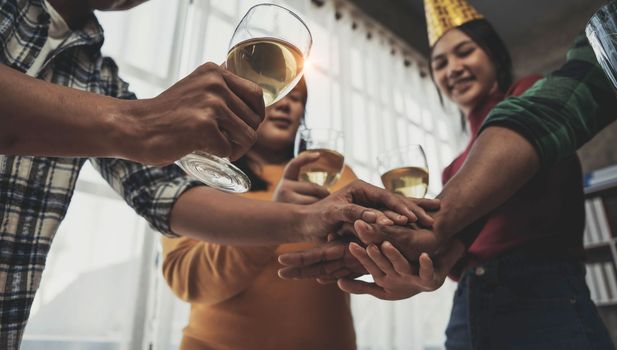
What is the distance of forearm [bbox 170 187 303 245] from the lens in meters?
0.72

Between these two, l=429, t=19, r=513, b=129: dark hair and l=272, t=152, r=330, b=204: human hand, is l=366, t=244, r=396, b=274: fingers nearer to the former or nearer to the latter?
l=272, t=152, r=330, b=204: human hand

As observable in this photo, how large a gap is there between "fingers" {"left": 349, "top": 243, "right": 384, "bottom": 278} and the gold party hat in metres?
0.91

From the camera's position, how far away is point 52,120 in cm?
35

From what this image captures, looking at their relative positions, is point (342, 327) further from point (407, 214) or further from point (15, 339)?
point (15, 339)

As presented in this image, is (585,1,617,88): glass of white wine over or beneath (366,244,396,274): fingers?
over

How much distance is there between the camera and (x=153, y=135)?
36 centimetres

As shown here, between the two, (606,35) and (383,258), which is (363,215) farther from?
(606,35)

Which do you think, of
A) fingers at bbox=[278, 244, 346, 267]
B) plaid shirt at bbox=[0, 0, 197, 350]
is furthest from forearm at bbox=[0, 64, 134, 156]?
fingers at bbox=[278, 244, 346, 267]

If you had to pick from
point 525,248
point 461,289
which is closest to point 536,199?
point 525,248

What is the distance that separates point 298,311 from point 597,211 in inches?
111

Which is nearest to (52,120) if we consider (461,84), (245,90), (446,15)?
(245,90)

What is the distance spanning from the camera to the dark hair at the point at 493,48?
3.82 ft

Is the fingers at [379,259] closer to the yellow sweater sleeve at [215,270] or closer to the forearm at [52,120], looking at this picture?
the yellow sweater sleeve at [215,270]

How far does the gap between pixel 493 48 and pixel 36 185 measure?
3.77 feet
